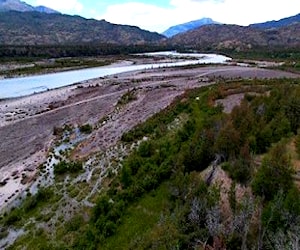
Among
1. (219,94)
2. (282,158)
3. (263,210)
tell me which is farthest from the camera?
(219,94)

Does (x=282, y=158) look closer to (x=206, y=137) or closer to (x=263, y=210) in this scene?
(x=263, y=210)

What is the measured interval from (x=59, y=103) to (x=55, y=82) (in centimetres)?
3153

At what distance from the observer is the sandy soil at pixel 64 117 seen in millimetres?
38312

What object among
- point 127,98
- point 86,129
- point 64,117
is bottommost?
point 127,98

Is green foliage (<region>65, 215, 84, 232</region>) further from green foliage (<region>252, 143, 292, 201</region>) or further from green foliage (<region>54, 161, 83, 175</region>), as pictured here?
green foliage (<region>252, 143, 292, 201</region>)

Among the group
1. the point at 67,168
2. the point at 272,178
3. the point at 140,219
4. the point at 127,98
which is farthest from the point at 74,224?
the point at 127,98

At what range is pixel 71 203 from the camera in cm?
2794

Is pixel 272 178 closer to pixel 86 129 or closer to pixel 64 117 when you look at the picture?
pixel 86 129

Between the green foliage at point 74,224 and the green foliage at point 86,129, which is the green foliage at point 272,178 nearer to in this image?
the green foliage at point 74,224

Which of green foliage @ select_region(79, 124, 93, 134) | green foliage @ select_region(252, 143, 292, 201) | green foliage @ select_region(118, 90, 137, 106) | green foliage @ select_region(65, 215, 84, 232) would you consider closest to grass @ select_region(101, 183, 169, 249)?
green foliage @ select_region(65, 215, 84, 232)

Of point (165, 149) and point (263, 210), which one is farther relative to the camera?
point (165, 149)

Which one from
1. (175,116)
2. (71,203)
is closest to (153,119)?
(175,116)

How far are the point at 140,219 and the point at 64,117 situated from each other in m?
34.7

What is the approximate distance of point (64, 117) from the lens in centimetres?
5600
